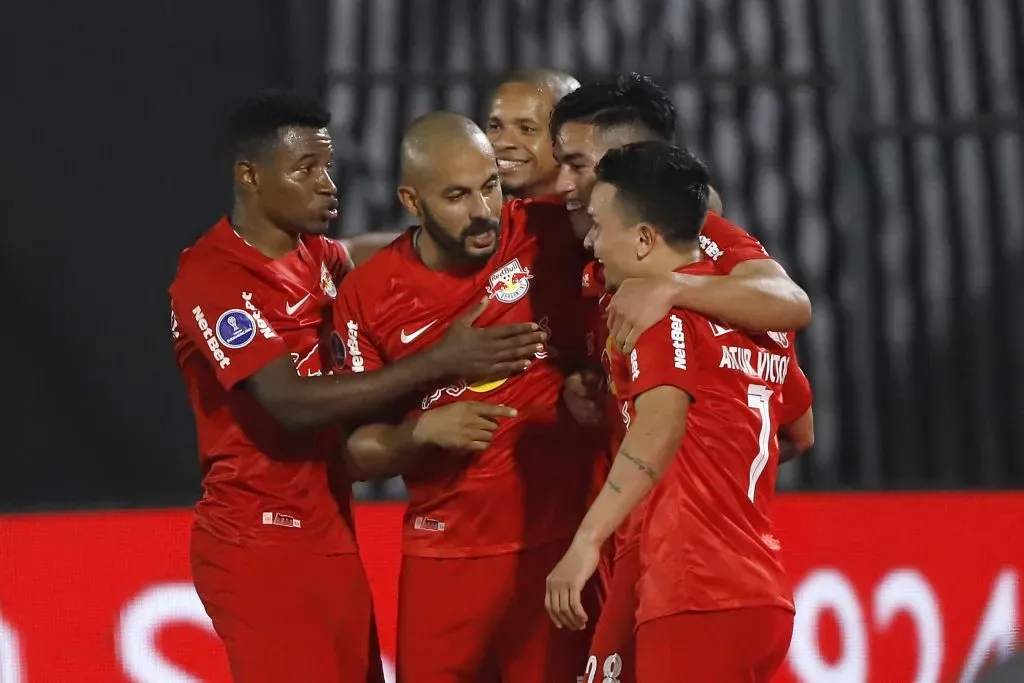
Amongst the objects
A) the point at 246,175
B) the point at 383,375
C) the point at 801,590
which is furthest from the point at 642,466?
the point at 801,590

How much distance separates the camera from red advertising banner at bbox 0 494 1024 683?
13.6ft

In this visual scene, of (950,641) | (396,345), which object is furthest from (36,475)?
(950,641)

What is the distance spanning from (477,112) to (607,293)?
331 cm

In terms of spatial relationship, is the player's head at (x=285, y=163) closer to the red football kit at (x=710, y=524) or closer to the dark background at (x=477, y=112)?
the red football kit at (x=710, y=524)

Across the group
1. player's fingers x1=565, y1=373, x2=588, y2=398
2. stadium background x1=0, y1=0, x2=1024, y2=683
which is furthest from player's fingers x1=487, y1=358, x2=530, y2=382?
stadium background x1=0, y1=0, x2=1024, y2=683

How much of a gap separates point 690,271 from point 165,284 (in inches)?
145

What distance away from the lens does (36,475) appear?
19.9 ft

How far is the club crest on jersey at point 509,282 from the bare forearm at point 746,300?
651mm

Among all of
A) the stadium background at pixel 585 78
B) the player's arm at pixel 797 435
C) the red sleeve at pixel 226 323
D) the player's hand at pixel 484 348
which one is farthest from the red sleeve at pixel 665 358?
the stadium background at pixel 585 78

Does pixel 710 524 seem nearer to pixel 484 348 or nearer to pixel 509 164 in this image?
pixel 484 348

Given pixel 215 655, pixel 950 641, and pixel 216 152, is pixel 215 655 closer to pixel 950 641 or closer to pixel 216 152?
pixel 950 641

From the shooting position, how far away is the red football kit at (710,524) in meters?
2.69

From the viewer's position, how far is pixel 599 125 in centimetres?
333

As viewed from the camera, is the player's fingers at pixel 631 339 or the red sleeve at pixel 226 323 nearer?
the player's fingers at pixel 631 339
